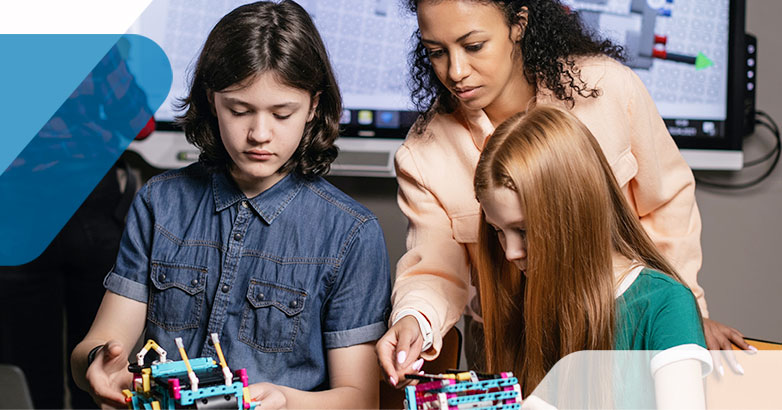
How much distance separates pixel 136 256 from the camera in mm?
773

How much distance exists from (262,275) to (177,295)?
0.09 metres

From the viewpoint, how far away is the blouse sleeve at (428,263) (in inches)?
28.1

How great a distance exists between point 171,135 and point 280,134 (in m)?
0.74

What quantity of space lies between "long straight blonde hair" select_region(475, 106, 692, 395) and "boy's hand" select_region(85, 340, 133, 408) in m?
0.33

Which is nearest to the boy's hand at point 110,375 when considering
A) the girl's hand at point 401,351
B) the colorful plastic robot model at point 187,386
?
the colorful plastic robot model at point 187,386

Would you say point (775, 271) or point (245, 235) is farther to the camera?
point (775, 271)

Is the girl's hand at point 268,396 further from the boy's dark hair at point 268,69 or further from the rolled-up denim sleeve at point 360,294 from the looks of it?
the boy's dark hair at point 268,69

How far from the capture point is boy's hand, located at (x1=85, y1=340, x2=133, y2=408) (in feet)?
1.93

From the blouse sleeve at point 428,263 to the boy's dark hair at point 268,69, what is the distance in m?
0.11

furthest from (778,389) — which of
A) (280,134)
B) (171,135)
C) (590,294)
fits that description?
(171,135)

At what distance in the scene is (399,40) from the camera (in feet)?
4.34

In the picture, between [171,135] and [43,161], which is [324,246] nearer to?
[43,161]

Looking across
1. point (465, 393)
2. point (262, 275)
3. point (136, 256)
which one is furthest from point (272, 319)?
point (465, 393)

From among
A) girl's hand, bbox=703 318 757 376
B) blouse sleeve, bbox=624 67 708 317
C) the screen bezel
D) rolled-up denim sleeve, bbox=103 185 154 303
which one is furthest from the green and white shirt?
the screen bezel
